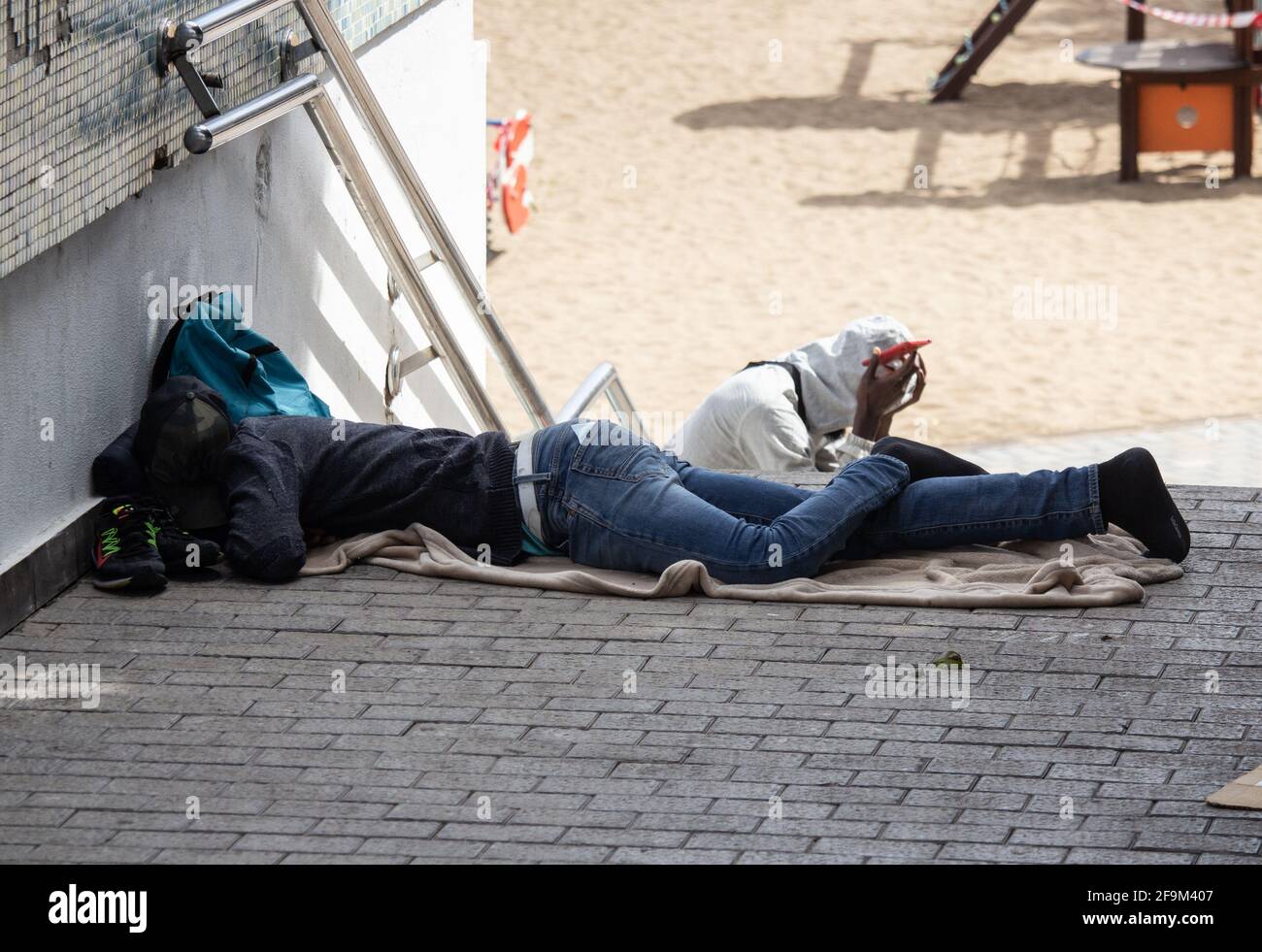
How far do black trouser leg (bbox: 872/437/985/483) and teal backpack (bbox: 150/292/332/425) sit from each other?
5.20ft

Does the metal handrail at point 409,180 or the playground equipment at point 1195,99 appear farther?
the playground equipment at point 1195,99

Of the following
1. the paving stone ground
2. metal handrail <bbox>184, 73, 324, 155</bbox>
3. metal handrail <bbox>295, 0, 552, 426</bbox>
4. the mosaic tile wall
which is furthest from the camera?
metal handrail <bbox>295, 0, 552, 426</bbox>

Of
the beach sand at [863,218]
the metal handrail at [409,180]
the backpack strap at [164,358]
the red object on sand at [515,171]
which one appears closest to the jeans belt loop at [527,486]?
the backpack strap at [164,358]

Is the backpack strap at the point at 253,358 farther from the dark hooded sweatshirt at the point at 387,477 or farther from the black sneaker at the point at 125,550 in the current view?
the black sneaker at the point at 125,550

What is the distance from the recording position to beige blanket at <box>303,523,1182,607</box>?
4.29 m

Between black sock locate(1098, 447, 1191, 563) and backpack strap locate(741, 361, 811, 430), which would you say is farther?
backpack strap locate(741, 361, 811, 430)

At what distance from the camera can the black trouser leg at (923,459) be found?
460cm

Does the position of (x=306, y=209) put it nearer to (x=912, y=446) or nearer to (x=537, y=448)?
(x=537, y=448)

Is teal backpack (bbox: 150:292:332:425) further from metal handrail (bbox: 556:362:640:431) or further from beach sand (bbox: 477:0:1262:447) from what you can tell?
beach sand (bbox: 477:0:1262:447)

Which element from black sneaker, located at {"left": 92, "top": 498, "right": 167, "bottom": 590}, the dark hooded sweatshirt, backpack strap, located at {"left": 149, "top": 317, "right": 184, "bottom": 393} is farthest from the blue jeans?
backpack strap, located at {"left": 149, "top": 317, "right": 184, "bottom": 393}

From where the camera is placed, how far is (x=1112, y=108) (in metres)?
17.9

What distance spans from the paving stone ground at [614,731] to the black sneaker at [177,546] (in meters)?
0.10

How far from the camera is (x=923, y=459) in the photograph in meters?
4.66
